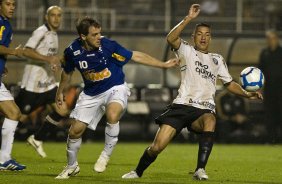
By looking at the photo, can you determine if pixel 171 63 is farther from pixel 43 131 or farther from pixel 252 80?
pixel 43 131

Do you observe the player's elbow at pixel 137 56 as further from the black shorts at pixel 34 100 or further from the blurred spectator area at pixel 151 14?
the blurred spectator area at pixel 151 14

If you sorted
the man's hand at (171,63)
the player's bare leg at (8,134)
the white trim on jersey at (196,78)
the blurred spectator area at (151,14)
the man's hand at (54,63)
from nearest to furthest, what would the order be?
the man's hand at (171,63)
the white trim on jersey at (196,78)
the player's bare leg at (8,134)
the man's hand at (54,63)
the blurred spectator area at (151,14)

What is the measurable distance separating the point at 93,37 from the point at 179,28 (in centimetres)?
108

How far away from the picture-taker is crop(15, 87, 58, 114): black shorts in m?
15.1

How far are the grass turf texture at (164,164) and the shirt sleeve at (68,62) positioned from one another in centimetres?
A: 134

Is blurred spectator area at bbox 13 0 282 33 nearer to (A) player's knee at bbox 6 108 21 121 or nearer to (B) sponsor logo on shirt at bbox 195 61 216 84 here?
(A) player's knee at bbox 6 108 21 121

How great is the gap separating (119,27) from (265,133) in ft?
18.1

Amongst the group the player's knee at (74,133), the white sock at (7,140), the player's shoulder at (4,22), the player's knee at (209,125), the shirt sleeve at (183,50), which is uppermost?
the player's shoulder at (4,22)

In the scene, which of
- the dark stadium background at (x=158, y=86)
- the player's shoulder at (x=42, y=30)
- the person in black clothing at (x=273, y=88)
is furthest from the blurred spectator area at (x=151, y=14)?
the player's shoulder at (x=42, y=30)

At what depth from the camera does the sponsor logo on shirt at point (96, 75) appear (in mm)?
10789

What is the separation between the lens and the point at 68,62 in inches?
423

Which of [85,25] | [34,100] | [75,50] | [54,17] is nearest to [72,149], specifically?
[75,50]

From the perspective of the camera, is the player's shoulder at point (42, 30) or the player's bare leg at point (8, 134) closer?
the player's bare leg at point (8, 134)

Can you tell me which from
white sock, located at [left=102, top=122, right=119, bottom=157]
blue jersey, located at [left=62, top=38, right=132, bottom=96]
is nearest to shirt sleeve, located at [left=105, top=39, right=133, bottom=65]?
blue jersey, located at [left=62, top=38, right=132, bottom=96]
